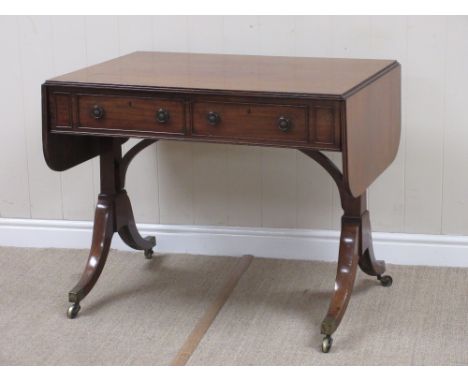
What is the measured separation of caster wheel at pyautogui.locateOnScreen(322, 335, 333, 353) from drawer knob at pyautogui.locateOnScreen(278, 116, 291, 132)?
65cm

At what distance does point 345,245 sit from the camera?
125 inches

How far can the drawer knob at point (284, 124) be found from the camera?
9.41ft

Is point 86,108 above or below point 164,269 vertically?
above

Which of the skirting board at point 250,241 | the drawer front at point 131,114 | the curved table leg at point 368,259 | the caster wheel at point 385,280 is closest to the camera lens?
the drawer front at point 131,114

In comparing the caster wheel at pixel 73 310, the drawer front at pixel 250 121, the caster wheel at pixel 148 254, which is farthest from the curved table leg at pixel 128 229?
the drawer front at pixel 250 121

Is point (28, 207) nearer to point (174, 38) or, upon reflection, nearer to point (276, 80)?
point (174, 38)

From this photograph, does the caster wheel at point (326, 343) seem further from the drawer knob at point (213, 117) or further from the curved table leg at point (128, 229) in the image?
the curved table leg at point (128, 229)

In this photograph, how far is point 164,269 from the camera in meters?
3.75

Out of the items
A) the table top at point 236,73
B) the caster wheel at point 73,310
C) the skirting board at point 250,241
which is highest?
the table top at point 236,73

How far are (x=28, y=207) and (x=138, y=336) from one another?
1.05 metres

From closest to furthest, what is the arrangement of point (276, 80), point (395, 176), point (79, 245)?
point (276, 80) → point (395, 176) → point (79, 245)

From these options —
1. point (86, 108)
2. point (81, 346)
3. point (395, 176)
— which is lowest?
point (81, 346)

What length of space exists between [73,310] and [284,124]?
99 centimetres

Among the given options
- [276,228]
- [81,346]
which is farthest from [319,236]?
[81,346]
